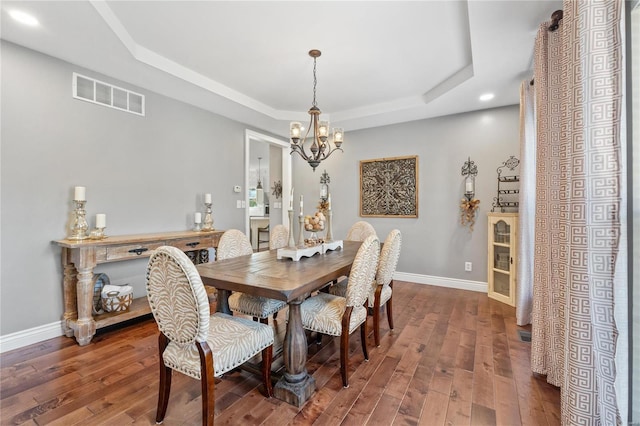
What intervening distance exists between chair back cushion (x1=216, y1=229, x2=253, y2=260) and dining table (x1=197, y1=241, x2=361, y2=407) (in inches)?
15.3

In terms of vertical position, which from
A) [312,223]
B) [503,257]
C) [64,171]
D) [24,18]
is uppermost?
[24,18]

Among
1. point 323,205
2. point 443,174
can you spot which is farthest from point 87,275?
point 443,174

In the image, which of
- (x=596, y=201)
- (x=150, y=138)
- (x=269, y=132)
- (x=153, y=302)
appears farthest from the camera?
(x=269, y=132)

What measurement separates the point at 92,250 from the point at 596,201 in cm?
340

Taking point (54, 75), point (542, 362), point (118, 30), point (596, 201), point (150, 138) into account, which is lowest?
point (542, 362)

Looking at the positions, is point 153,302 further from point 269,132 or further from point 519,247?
point 269,132

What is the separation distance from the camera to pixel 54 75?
253 cm

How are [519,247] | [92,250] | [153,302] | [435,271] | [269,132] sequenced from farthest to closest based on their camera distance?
[269,132], [435,271], [519,247], [92,250], [153,302]

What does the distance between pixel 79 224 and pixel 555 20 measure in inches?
158

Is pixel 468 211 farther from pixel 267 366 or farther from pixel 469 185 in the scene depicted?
pixel 267 366

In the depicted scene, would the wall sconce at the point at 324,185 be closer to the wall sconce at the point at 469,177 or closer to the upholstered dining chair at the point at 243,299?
the wall sconce at the point at 469,177

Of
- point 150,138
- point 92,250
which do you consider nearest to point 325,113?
point 150,138

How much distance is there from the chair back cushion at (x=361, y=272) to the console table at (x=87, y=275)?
2.10 m

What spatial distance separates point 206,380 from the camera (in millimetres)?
1320
